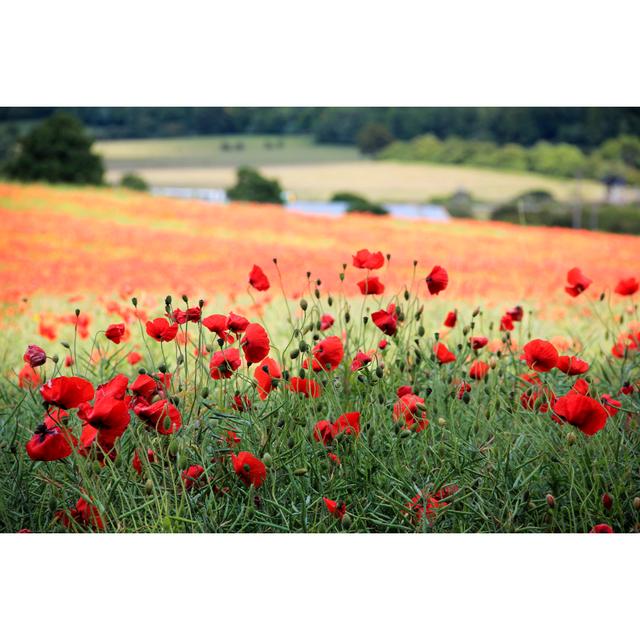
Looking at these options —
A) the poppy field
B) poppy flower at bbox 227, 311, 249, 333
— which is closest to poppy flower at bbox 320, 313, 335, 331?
the poppy field

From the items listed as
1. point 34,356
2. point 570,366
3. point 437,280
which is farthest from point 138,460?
point 570,366

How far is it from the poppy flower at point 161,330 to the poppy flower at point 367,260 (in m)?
0.62

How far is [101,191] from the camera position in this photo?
12.5 feet

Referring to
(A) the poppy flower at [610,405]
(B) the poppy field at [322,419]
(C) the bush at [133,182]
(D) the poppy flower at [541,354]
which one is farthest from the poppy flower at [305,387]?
(C) the bush at [133,182]

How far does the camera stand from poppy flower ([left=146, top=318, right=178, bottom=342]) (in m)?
2.47

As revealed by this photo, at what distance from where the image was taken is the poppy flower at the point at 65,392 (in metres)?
2.23

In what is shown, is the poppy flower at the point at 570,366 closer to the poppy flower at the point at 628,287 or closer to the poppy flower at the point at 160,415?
the poppy flower at the point at 628,287

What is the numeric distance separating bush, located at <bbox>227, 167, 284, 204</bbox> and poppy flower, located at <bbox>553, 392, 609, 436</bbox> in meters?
1.85

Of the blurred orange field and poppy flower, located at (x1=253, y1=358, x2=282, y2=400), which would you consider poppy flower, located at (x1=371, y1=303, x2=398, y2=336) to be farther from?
the blurred orange field

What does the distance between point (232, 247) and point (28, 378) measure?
45.5 inches
